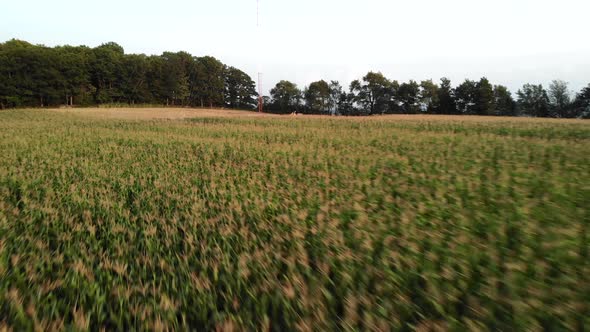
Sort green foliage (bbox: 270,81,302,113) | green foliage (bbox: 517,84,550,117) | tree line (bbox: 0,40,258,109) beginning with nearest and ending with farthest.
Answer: tree line (bbox: 0,40,258,109)
green foliage (bbox: 517,84,550,117)
green foliage (bbox: 270,81,302,113)

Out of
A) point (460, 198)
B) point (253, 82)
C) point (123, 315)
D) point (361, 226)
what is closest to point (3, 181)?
point (123, 315)

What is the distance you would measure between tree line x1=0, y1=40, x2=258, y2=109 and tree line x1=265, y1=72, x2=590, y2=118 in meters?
17.3

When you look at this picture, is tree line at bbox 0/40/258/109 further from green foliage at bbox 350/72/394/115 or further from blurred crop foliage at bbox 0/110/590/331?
blurred crop foliage at bbox 0/110/590/331

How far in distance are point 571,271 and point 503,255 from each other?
1.43ft

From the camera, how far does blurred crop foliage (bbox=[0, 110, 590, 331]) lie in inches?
83.6

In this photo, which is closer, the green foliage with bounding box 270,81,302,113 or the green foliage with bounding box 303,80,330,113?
the green foliage with bounding box 303,80,330,113

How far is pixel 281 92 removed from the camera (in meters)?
105

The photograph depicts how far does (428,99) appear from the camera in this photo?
79.5 meters

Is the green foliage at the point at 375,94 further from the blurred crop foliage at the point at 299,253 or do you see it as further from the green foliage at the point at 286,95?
the blurred crop foliage at the point at 299,253

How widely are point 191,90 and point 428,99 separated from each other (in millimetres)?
67047

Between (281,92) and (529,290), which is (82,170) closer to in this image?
(529,290)

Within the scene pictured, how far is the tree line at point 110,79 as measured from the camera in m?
65.2

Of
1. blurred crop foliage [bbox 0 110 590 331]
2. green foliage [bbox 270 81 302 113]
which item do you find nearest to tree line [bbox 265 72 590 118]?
green foliage [bbox 270 81 302 113]

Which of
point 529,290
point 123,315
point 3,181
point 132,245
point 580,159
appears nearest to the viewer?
point 529,290
